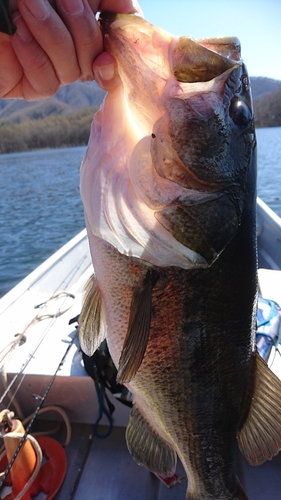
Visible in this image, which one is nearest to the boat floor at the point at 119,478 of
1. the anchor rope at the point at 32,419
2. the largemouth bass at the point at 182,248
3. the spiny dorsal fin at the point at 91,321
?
the anchor rope at the point at 32,419

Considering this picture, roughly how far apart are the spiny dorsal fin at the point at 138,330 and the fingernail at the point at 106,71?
0.65 metres

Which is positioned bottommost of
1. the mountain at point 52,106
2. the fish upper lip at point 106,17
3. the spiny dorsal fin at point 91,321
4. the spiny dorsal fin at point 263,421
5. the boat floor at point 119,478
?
the mountain at point 52,106

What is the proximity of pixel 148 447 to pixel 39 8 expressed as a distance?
1745mm

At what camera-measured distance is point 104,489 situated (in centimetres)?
254

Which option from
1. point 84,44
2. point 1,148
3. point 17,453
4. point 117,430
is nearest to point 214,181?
point 84,44

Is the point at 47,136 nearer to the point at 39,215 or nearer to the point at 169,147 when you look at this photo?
the point at 39,215

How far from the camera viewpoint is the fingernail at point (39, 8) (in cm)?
99

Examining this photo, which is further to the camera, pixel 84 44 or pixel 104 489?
pixel 104 489

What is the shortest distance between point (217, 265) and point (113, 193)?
1.50ft

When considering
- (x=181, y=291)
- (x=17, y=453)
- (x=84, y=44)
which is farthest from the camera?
(x=17, y=453)

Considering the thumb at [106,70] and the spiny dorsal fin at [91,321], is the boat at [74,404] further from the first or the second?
the thumb at [106,70]

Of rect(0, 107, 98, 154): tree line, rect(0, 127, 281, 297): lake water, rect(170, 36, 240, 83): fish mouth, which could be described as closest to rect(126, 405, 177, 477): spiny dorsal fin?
rect(170, 36, 240, 83): fish mouth

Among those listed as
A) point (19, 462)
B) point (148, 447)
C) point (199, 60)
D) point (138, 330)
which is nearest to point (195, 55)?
point (199, 60)

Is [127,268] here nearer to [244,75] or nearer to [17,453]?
[244,75]
